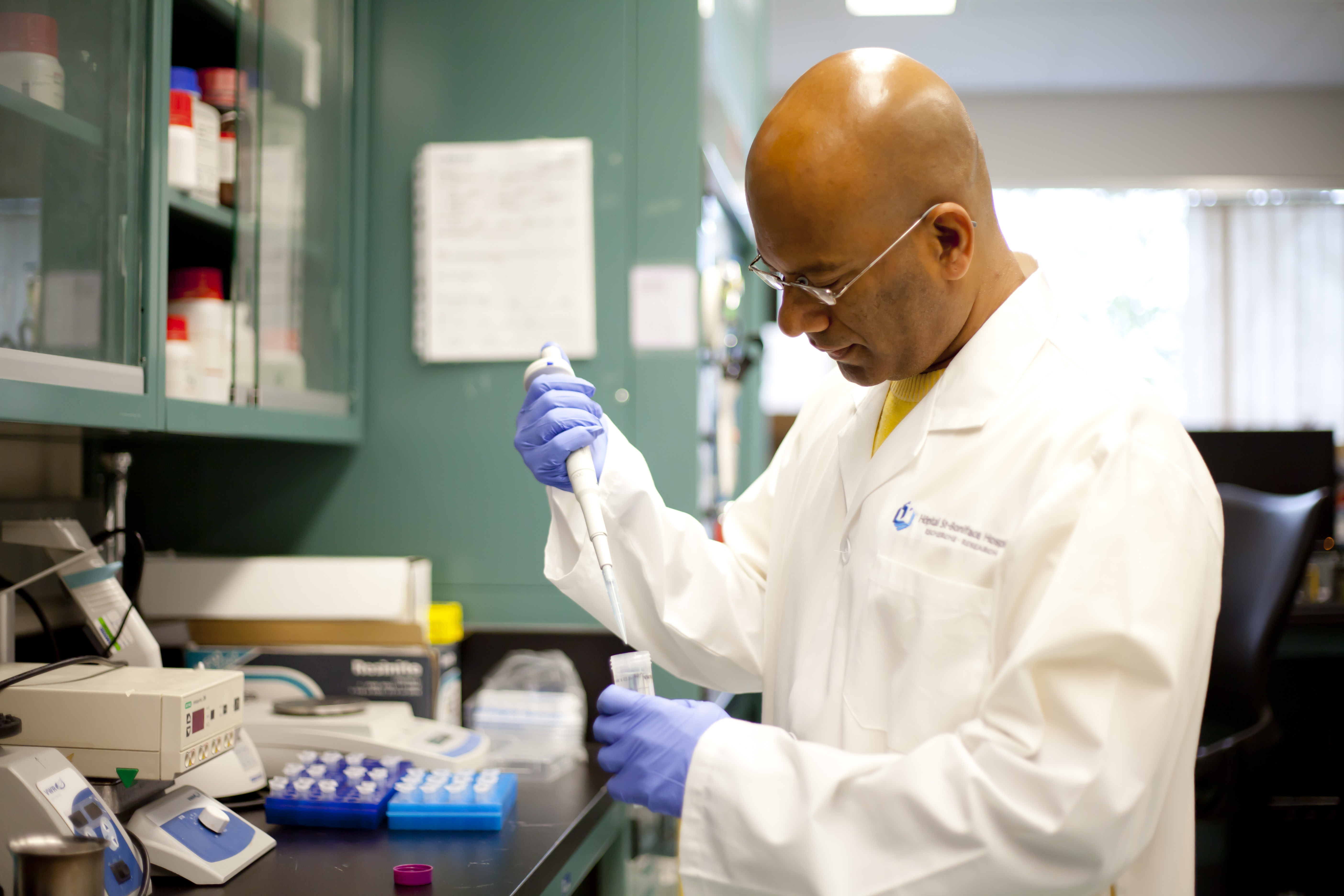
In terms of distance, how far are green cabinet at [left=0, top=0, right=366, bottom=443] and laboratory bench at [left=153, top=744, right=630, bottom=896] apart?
1.79 feet

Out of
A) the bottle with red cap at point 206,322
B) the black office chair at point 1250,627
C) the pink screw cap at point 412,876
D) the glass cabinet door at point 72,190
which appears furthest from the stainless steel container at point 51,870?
the black office chair at point 1250,627

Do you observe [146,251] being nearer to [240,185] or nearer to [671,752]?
[240,185]

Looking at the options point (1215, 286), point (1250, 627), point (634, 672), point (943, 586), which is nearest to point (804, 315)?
point (943, 586)

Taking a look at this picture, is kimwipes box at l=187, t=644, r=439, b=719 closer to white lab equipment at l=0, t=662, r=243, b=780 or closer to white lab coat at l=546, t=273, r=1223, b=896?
white lab equipment at l=0, t=662, r=243, b=780

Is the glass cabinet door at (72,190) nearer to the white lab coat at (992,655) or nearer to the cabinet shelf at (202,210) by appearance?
the cabinet shelf at (202,210)

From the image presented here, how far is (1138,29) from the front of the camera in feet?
14.3

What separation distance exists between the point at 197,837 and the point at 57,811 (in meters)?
0.18

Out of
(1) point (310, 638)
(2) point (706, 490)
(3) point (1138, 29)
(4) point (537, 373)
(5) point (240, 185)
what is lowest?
(1) point (310, 638)

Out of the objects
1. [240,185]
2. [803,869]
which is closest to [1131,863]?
Answer: [803,869]

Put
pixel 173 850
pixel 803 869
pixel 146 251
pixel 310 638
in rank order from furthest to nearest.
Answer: pixel 310 638 → pixel 146 251 → pixel 173 850 → pixel 803 869

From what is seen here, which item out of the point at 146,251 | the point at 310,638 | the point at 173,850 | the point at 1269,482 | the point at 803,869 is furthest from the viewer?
the point at 1269,482

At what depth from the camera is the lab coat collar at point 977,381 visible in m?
1.03

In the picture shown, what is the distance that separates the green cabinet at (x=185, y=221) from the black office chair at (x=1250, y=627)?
203cm

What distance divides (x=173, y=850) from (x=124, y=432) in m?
0.67
